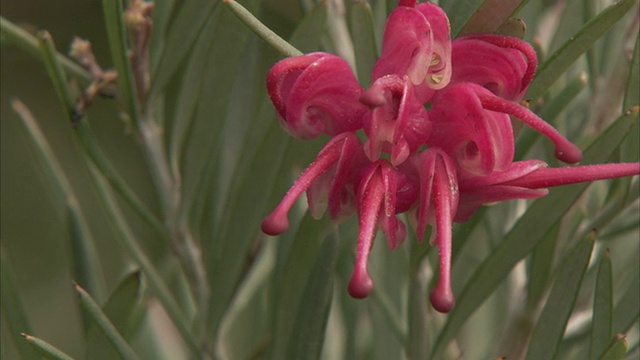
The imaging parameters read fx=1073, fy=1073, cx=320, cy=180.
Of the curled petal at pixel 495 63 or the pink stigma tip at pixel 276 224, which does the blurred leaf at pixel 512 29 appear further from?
the pink stigma tip at pixel 276 224

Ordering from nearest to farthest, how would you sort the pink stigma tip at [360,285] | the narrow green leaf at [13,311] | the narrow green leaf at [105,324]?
the pink stigma tip at [360,285], the narrow green leaf at [105,324], the narrow green leaf at [13,311]

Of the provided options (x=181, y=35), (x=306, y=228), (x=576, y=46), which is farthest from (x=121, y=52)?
(x=576, y=46)

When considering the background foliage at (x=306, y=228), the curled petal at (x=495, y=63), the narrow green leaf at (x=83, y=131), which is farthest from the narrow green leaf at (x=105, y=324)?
the curled petal at (x=495, y=63)

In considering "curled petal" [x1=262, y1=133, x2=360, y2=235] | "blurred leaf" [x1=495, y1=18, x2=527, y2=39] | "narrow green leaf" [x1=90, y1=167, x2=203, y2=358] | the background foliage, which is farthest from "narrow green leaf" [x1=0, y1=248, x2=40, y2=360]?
"blurred leaf" [x1=495, y1=18, x2=527, y2=39]

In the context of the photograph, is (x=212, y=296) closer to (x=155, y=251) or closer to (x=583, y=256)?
(x=583, y=256)

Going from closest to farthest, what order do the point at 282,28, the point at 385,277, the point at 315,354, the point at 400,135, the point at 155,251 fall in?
the point at 400,135
the point at 315,354
the point at 385,277
the point at 282,28
the point at 155,251

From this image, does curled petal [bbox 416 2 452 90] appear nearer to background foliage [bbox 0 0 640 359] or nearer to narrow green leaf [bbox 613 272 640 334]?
background foliage [bbox 0 0 640 359]

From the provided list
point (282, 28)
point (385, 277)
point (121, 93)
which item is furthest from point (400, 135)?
point (282, 28)
